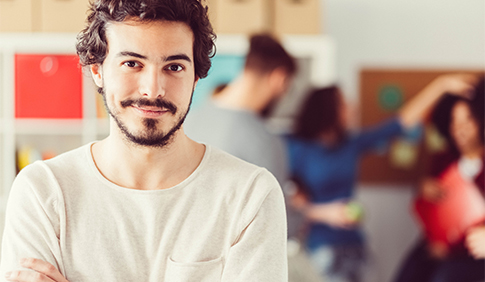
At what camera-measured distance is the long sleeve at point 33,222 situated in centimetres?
91

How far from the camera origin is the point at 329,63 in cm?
295

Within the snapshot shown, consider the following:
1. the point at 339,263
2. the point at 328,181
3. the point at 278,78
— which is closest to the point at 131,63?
the point at 278,78

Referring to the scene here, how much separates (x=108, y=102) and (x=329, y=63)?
224 cm

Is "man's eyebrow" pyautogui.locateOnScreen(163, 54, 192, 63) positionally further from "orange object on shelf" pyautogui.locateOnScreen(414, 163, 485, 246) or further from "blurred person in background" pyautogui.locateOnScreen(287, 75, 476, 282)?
"orange object on shelf" pyautogui.locateOnScreen(414, 163, 485, 246)

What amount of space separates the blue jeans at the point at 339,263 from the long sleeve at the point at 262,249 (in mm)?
1850

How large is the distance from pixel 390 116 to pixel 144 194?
285 centimetres

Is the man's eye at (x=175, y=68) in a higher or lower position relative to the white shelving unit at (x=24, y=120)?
higher

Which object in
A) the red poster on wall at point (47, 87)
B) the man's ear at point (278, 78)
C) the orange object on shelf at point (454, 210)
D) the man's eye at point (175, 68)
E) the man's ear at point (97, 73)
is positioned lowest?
the orange object on shelf at point (454, 210)

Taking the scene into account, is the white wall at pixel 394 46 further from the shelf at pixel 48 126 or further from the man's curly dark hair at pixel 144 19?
the man's curly dark hair at pixel 144 19

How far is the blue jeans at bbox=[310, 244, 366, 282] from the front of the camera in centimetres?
270

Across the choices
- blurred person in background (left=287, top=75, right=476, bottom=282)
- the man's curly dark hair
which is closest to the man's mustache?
the man's curly dark hair

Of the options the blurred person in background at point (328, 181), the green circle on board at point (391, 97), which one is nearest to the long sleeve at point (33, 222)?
the blurred person in background at point (328, 181)

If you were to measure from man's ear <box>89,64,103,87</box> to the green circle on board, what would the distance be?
2.85 m

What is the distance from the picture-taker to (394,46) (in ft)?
11.6
